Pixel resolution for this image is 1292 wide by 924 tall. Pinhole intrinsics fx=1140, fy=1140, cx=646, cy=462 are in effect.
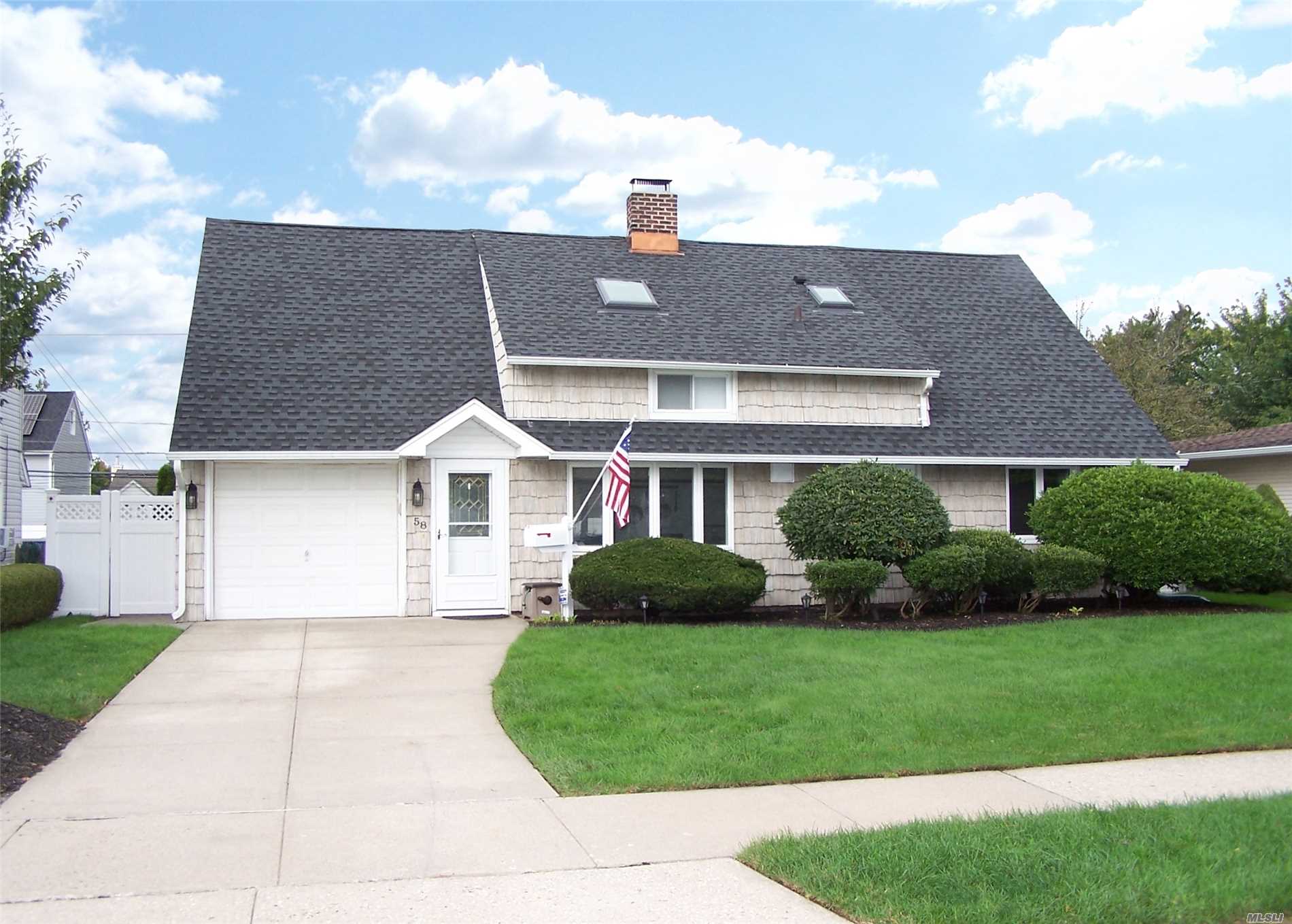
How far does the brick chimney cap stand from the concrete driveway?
11.9m

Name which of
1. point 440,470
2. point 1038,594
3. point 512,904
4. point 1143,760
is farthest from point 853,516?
point 512,904

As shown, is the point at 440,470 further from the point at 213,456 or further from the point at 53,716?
the point at 53,716

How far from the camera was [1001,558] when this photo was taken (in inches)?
635

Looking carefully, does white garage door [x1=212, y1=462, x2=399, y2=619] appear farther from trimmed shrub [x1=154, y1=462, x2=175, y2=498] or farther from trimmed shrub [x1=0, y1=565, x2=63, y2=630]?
trimmed shrub [x1=154, y1=462, x2=175, y2=498]

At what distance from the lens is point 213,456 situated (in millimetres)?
15312

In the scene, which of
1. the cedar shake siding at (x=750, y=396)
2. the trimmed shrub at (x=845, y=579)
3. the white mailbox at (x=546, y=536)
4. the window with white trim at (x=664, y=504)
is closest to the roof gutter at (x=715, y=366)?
the cedar shake siding at (x=750, y=396)

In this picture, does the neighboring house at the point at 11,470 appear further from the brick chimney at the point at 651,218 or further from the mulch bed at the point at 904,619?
the mulch bed at the point at 904,619

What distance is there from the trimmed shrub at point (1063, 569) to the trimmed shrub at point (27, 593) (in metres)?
13.3

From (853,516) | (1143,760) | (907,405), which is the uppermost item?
(907,405)

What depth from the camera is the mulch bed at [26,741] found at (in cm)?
807

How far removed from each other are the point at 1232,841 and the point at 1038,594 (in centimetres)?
1056

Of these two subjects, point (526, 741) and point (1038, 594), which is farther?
point (1038, 594)

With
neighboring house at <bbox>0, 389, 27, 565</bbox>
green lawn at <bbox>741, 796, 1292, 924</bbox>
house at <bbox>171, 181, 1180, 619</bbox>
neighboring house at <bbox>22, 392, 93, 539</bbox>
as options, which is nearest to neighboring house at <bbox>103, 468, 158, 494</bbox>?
neighboring house at <bbox>22, 392, 93, 539</bbox>

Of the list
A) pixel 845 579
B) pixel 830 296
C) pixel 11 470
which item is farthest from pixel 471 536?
pixel 11 470
